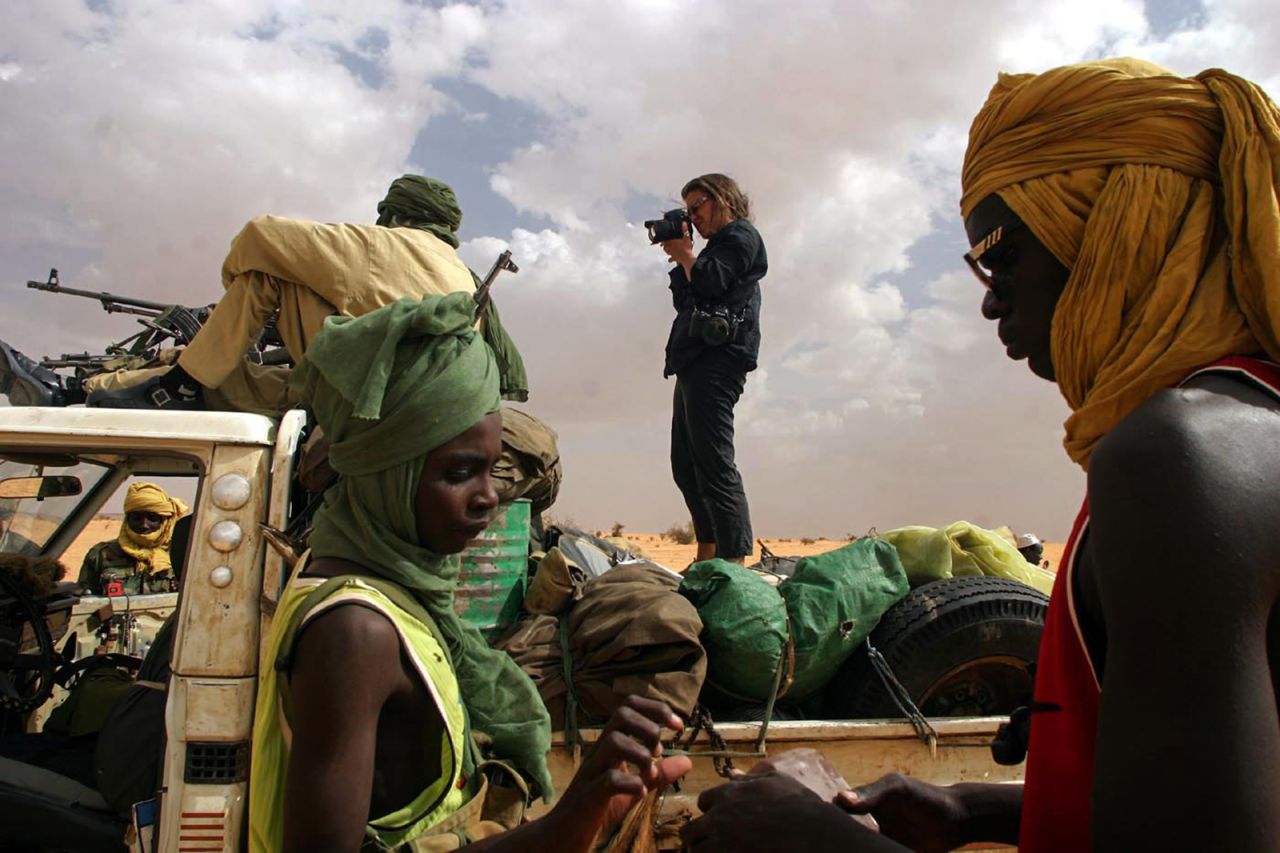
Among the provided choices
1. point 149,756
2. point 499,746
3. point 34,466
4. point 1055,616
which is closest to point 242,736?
point 149,756

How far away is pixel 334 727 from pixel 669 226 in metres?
4.11

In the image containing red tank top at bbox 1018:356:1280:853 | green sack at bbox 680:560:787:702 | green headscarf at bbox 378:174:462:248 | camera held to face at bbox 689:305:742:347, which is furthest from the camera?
camera held to face at bbox 689:305:742:347

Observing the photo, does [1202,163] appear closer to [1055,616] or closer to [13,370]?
[1055,616]

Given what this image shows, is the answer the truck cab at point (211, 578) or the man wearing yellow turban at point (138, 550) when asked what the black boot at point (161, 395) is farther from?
the man wearing yellow turban at point (138, 550)

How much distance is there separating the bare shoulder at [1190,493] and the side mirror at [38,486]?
346cm

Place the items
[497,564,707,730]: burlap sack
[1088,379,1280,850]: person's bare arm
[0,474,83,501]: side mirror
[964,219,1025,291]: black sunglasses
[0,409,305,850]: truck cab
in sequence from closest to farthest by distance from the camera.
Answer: [1088,379,1280,850]: person's bare arm → [964,219,1025,291]: black sunglasses → [0,409,305,850]: truck cab → [497,564,707,730]: burlap sack → [0,474,83,501]: side mirror

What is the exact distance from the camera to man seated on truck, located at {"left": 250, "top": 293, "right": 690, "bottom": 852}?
4.75 ft

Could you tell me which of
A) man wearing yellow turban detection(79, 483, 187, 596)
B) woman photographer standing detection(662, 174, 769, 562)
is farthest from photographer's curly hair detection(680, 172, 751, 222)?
man wearing yellow turban detection(79, 483, 187, 596)

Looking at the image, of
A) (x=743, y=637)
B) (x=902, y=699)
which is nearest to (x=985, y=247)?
(x=743, y=637)

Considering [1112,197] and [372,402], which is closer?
[1112,197]

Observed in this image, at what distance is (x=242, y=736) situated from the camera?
6.92 feet

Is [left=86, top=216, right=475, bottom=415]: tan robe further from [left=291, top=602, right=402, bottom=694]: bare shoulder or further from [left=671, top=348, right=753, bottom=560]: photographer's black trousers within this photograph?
[left=671, top=348, right=753, bottom=560]: photographer's black trousers

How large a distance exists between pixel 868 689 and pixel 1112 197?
2036 millimetres

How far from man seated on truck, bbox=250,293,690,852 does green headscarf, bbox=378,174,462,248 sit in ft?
6.95
